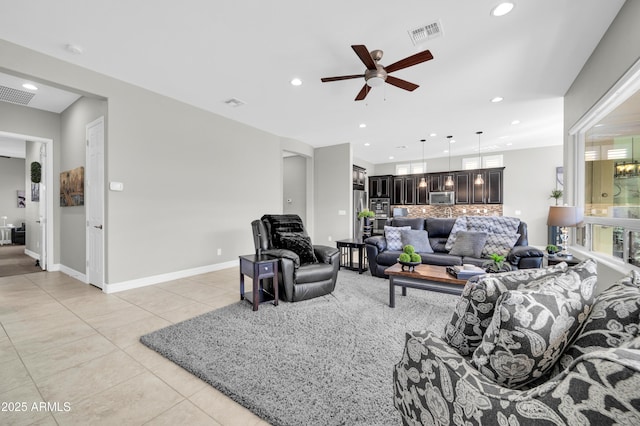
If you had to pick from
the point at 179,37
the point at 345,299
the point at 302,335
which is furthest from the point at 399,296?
the point at 179,37

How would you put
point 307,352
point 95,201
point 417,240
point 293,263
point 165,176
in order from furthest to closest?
point 417,240
point 165,176
point 95,201
point 293,263
point 307,352

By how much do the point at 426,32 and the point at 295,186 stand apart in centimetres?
558

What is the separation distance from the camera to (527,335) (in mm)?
751

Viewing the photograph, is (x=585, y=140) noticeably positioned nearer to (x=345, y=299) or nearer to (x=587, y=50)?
(x=587, y=50)

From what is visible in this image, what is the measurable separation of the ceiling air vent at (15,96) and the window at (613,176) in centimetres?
707

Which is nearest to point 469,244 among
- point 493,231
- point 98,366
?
point 493,231

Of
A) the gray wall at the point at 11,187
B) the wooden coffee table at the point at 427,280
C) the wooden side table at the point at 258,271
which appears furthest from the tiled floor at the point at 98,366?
the gray wall at the point at 11,187

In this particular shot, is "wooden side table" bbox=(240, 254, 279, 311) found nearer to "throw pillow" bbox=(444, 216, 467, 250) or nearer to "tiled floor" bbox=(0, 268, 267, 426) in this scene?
"tiled floor" bbox=(0, 268, 267, 426)

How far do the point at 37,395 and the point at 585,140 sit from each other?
5942mm

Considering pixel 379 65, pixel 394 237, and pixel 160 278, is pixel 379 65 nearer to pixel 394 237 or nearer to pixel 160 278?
pixel 394 237

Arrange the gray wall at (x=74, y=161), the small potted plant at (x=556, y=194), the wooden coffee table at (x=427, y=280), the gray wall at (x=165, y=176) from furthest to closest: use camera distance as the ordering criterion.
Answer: the small potted plant at (x=556, y=194)
the gray wall at (x=74, y=161)
the gray wall at (x=165, y=176)
the wooden coffee table at (x=427, y=280)

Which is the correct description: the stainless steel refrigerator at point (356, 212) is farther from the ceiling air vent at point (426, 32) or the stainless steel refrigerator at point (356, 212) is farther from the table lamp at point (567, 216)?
the ceiling air vent at point (426, 32)

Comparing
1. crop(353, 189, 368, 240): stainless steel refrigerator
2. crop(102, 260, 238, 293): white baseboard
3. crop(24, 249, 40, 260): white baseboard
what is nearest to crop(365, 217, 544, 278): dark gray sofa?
crop(353, 189, 368, 240): stainless steel refrigerator

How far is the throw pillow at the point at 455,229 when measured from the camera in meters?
4.42
